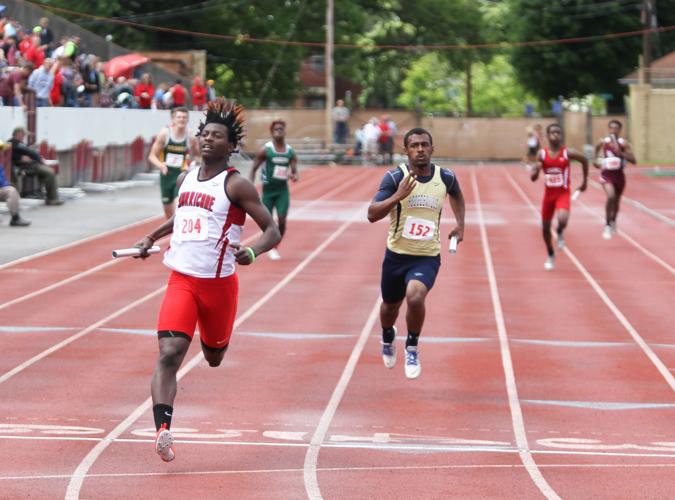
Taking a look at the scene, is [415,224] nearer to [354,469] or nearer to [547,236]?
[354,469]

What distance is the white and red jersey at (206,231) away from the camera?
8125 mm

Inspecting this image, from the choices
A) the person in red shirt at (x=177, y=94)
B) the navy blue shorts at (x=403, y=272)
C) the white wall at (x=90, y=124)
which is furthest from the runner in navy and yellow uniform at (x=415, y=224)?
the person in red shirt at (x=177, y=94)

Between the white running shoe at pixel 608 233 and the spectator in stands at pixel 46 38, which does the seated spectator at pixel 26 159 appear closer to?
the spectator in stands at pixel 46 38

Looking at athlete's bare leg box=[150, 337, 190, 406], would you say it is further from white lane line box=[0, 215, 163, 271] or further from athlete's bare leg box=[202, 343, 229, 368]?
white lane line box=[0, 215, 163, 271]

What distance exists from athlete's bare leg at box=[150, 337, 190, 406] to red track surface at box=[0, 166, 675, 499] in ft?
1.34

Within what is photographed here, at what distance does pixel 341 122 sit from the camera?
5800 centimetres

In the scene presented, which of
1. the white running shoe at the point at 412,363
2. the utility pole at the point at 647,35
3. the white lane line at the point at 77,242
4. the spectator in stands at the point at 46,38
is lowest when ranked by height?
the white running shoe at the point at 412,363

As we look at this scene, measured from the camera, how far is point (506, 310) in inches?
611

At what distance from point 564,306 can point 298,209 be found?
15112 millimetres

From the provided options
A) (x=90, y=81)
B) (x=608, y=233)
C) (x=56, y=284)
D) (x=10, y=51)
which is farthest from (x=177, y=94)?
(x=56, y=284)

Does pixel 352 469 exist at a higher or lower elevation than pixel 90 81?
lower

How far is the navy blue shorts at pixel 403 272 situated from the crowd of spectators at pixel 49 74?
15.5 meters

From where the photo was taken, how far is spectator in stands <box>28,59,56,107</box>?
1116 inches

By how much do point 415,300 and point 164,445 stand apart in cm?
330
